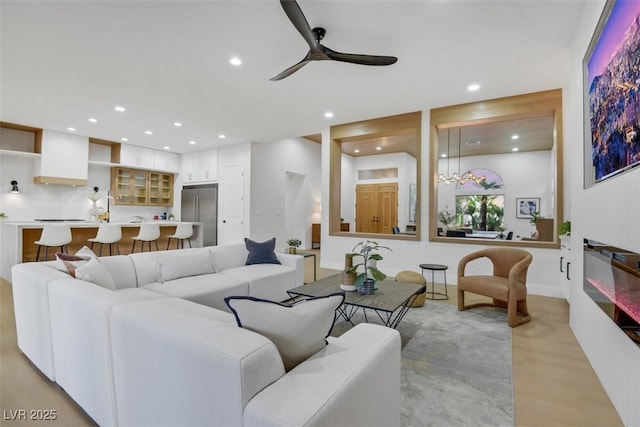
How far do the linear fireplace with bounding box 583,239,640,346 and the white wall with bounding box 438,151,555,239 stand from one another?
7.91 metres

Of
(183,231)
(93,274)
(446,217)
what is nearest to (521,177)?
(446,217)

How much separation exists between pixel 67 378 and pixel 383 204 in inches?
356

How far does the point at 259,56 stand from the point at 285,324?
3.24m

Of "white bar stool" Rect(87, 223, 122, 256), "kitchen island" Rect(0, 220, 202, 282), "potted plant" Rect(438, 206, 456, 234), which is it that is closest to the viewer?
"kitchen island" Rect(0, 220, 202, 282)

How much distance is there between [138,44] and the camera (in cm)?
322

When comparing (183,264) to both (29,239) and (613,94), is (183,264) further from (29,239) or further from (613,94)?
(29,239)

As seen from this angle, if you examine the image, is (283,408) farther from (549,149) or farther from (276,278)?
(549,149)

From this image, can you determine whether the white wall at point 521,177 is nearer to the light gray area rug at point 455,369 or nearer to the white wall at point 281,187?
the white wall at point 281,187

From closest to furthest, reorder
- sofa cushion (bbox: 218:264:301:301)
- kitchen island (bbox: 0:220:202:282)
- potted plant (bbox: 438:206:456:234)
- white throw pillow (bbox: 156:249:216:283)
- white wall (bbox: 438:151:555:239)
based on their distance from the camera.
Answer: white throw pillow (bbox: 156:249:216:283), sofa cushion (bbox: 218:264:301:301), kitchen island (bbox: 0:220:202:282), white wall (bbox: 438:151:555:239), potted plant (bbox: 438:206:456:234)

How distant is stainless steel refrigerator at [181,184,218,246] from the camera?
812 cm

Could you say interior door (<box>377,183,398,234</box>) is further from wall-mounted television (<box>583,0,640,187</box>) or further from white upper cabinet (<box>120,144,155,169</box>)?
wall-mounted television (<box>583,0,640,187</box>)

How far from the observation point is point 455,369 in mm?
2246

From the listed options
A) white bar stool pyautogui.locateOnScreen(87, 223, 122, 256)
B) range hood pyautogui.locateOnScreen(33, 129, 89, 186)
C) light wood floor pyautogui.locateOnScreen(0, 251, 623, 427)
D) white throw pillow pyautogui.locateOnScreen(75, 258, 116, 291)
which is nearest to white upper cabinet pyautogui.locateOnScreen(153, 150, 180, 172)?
range hood pyautogui.locateOnScreen(33, 129, 89, 186)

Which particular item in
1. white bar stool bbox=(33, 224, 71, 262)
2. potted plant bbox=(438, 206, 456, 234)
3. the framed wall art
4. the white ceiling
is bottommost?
white bar stool bbox=(33, 224, 71, 262)
